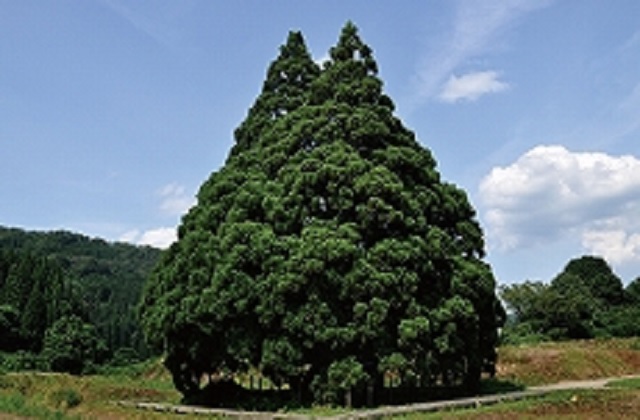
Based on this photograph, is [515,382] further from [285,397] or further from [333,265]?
[333,265]

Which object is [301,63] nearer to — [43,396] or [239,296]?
[239,296]

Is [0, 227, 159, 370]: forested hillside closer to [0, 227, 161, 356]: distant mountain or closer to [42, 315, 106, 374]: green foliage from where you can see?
[0, 227, 161, 356]: distant mountain

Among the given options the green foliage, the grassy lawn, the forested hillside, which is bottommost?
the grassy lawn

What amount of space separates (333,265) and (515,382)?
1447 centimetres

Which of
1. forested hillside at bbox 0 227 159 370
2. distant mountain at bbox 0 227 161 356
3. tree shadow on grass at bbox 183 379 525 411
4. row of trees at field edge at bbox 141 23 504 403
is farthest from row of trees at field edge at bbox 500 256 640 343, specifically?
distant mountain at bbox 0 227 161 356

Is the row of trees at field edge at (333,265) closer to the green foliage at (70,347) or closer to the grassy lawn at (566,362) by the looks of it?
the grassy lawn at (566,362)

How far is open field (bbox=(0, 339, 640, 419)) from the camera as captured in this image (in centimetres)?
→ 1889

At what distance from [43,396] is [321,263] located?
37.3 feet

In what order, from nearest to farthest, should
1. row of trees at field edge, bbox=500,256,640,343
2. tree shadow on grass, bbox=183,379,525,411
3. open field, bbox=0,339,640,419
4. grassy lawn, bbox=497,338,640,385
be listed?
open field, bbox=0,339,640,419 → tree shadow on grass, bbox=183,379,525,411 → grassy lawn, bbox=497,338,640,385 → row of trees at field edge, bbox=500,256,640,343

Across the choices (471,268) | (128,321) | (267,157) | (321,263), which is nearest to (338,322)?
(321,263)

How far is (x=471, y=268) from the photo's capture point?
24047mm

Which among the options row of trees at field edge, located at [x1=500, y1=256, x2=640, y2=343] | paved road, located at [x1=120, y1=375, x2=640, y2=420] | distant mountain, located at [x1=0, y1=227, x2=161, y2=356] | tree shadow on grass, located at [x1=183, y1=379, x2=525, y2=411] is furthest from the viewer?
distant mountain, located at [x1=0, y1=227, x2=161, y2=356]

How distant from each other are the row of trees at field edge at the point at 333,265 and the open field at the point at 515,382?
2208 millimetres

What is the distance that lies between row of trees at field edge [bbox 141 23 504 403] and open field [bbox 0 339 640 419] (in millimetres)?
2208
